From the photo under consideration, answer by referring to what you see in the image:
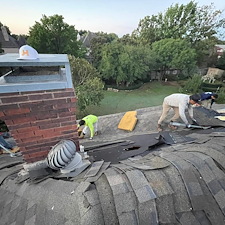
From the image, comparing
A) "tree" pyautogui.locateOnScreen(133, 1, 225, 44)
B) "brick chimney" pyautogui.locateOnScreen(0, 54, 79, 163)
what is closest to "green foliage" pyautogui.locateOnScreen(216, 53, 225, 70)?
"tree" pyautogui.locateOnScreen(133, 1, 225, 44)

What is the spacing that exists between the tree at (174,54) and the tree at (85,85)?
13843 millimetres

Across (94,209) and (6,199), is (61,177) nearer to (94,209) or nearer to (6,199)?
(94,209)

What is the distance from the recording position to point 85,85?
460 inches

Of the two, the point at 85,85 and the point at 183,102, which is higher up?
the point at 183,102

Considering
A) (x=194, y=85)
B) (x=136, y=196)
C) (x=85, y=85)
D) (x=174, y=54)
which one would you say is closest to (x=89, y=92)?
(x=85, y=85)

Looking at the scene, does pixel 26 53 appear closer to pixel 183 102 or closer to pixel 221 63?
pixel 183 102

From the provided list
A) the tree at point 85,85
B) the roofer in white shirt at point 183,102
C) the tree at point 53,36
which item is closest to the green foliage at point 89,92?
the tree at point 85,85

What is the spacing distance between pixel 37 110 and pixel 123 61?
61.7ft

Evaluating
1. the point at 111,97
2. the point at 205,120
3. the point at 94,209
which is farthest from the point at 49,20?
the point at 94,209

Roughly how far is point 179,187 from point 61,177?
1446mm

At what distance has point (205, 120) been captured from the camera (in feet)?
15.6

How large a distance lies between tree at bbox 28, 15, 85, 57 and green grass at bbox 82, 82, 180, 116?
8.44 m

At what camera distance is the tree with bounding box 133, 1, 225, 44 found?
25.0m

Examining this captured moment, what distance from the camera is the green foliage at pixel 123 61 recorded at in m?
19.4
